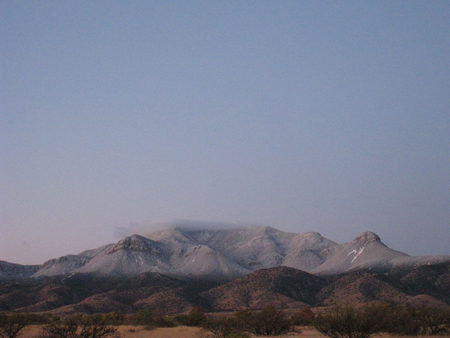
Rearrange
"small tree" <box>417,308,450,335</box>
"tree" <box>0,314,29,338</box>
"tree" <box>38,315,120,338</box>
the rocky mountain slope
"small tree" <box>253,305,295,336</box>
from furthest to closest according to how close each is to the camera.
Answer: the rocky mountain slope
"small tree" <box>253,305,295,336</box>
"small tree" <box>417,308,450,335</box>
"tree" <box>0,314,29,338</box>
"tree" <box>38,315,120,338</box>

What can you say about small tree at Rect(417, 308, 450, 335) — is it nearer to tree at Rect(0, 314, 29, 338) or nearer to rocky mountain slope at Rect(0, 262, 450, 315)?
tree at Rect(0, 314, 29, 338)

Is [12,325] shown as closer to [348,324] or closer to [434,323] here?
[348,324]

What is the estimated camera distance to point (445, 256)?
644 feet

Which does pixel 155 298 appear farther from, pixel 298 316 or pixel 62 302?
pixel 298 316

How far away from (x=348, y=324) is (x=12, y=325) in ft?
99.3

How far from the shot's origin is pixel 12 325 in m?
50.3

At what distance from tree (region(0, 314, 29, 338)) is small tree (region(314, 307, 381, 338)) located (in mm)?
27446

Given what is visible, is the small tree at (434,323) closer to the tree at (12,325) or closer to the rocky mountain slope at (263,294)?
the tree at (12,325)

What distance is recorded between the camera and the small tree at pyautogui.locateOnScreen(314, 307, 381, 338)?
139 ft

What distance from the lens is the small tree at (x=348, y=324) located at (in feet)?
139

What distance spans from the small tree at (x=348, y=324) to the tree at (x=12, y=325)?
27.4 m

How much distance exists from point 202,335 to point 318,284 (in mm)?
136792

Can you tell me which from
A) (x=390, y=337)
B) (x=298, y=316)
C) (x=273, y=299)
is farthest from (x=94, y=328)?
(x=273, y=299)

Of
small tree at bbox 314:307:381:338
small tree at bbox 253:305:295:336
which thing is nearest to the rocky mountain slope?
small tree at bbox 253:305:295:336
